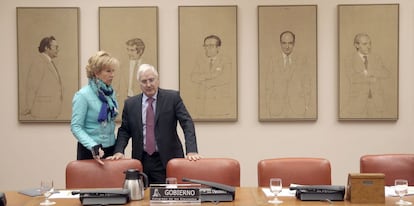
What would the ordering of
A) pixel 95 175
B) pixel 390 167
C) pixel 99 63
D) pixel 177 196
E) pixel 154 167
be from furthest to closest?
pixel 154 167, pixel 99 63, pixel 390 167, pixel 95 175, pixel 177 196

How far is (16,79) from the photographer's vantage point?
525 cm

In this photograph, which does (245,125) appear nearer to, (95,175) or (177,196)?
(95,175)

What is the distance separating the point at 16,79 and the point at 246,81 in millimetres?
2428

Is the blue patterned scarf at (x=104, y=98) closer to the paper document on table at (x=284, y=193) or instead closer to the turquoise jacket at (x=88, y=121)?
the turquoise jacket at (x=88, y=121)

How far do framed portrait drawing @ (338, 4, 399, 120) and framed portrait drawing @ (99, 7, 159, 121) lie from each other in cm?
196

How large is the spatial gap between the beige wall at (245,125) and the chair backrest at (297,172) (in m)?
1.81

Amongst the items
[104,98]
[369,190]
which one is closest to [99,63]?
[104,98]

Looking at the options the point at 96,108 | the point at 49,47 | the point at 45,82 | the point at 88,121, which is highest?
the point at 49,47

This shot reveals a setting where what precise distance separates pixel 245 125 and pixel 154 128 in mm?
1565

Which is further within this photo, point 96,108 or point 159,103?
point 159,103

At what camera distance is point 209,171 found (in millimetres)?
3441

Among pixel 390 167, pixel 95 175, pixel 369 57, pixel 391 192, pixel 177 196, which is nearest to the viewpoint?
pixel 177 196

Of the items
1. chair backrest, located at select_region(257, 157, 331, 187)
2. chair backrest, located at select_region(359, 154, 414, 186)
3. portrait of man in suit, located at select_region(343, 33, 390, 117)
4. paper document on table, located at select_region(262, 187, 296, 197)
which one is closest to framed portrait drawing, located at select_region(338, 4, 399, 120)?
portrait of man in suit, located at select_region(343, 33, 390, 117)

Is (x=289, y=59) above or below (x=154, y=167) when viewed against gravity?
above
